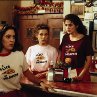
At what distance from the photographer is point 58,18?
485 cm

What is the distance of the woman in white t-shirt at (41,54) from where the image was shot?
9.46 ft

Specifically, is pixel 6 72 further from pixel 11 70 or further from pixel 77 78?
pixel 77 78

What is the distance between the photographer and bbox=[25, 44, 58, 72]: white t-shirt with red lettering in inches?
114

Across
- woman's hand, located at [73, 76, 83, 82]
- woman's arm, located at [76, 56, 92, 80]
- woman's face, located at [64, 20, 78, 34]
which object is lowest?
woman's hand, located at [73, 76, 83, 82]

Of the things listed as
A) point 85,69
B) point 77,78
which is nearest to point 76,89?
point 77,78

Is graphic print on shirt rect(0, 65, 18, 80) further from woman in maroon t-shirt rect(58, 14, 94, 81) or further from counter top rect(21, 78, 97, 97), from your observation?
woman in maroon t-shirt rect(58, 14, 94, 81)

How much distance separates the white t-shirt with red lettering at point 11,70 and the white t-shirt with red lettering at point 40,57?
0.82 metres

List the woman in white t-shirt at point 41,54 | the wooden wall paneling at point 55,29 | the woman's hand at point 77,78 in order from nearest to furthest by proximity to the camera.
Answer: the woman's hand at point 77,78
the woman in white t-shirt at point 41,54
the wooden wall paneling at point 55,29

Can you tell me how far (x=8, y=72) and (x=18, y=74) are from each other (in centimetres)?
10

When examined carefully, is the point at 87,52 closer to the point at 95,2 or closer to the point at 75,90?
the point at 75,90

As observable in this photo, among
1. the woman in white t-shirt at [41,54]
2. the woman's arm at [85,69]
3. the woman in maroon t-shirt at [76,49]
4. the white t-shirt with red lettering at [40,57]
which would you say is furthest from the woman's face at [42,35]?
the woman's arm at [85,69]

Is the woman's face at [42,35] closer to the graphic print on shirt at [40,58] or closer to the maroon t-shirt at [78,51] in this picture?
the graphic print on shirt at [40,58]

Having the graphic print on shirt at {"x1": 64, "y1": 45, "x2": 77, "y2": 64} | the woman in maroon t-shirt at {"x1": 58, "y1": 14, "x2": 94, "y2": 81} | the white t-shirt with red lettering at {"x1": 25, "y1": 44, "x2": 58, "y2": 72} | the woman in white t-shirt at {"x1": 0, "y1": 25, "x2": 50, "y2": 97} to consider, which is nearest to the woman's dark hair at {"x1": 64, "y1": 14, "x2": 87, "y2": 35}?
the woman in maroon t-shirt at {"x1": 58, "y1": 14, "x2": 94, "y2": 81}

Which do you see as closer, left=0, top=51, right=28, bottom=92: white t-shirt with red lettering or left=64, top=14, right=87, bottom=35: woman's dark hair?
left=0, top=51, right=28, bottom=92: white t-shirt with red lettering
